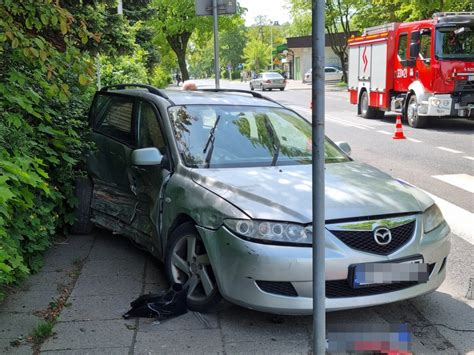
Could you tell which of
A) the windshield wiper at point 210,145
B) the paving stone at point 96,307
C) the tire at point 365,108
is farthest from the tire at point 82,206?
the tire at point 365,108

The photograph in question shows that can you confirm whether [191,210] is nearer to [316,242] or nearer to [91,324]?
[91,324]

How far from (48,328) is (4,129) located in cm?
144

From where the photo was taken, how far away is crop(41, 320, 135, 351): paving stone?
354 cm

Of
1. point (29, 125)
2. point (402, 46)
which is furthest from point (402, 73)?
point (29, 125)

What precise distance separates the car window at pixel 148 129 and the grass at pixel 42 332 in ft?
5.68

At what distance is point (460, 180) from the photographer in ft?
28.7

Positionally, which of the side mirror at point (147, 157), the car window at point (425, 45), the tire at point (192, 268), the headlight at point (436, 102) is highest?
the car window at point (425, 45)

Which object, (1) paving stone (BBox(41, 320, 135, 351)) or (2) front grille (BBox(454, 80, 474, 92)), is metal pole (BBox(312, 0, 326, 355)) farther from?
(2) front grille (BBox(454, 80, 474, 92))

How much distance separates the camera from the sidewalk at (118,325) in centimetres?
351

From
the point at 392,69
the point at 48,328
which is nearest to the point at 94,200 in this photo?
the point at 48,328

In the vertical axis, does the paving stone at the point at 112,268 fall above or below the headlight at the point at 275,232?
below

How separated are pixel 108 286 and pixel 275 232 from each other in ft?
5.72

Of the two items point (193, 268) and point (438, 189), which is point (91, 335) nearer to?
point (193, 268)

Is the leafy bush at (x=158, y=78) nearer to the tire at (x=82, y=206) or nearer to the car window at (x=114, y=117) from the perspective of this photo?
the car window at (x=114, y=117)
